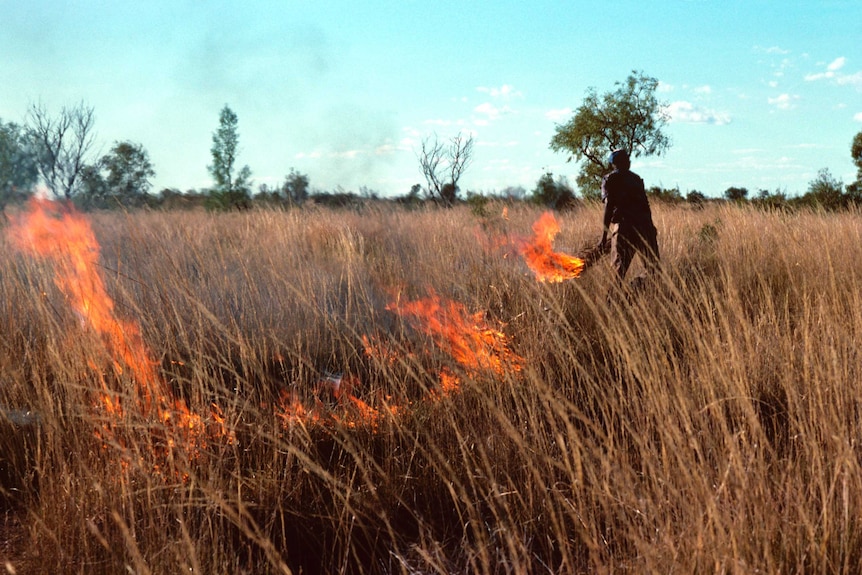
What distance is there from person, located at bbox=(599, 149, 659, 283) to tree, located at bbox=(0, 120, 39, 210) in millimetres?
21231

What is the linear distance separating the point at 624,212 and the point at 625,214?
0.8 inches

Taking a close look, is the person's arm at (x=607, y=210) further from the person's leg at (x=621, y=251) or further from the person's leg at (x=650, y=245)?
the person's leg at (x=650, y=245)

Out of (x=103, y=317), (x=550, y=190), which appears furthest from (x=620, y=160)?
(x=550, y=190)

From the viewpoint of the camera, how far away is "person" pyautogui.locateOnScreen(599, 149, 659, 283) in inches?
237

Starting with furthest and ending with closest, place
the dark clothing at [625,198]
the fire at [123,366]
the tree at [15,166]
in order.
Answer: the tree at [15,166]
the dark clothing at [625,198]
the fire at [123,366]

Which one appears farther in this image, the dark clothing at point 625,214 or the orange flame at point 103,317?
the dark clothing at point 625,214

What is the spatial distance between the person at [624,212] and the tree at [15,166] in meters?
21.2

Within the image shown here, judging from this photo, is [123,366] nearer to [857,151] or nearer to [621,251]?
[621,251]

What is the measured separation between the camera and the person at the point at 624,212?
19.8ft

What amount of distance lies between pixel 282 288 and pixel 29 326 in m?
2.05

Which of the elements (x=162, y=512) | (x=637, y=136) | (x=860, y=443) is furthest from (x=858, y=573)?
(x=637, y=136)

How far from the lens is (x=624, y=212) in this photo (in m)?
6.08

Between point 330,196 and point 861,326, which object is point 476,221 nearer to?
point 861,326

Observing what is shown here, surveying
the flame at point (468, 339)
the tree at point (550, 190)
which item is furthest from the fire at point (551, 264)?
the tree at point (550, 190)
